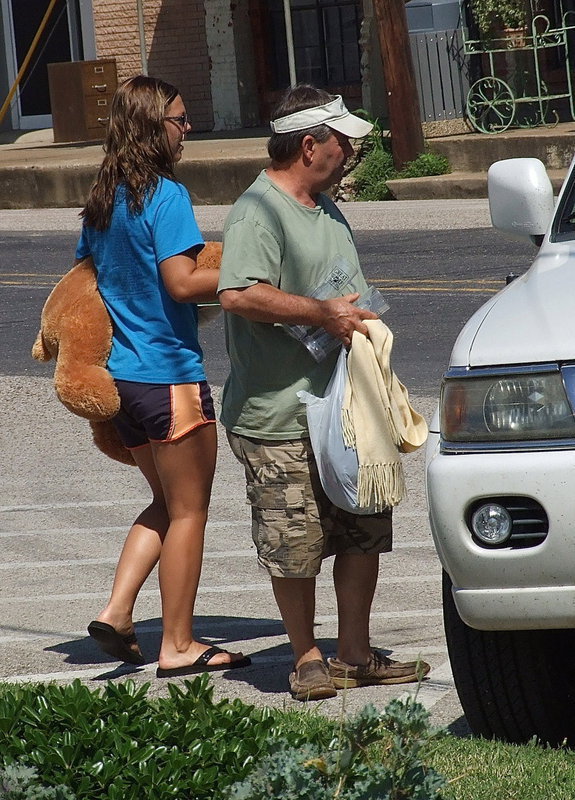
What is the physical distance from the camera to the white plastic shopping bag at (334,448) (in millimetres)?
4523

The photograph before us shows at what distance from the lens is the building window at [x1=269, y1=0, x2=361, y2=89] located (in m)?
25.9

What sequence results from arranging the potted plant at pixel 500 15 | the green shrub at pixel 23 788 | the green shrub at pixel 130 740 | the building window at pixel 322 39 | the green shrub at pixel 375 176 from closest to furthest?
the green shrub at pixel 23 788
the green shrub at pixel 130 740
the green shrub at pixel 375 176
the potted plant at pixel 500 15
the building window at pixel 322 39

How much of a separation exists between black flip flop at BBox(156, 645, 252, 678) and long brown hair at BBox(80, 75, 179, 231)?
144cm

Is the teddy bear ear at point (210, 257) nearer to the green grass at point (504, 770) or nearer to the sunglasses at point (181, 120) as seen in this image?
the sunglasses at point (181, 120)

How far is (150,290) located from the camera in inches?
195

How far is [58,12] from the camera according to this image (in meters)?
28.5

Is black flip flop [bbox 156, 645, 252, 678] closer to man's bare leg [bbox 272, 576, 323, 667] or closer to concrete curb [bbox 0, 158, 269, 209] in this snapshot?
man's bare leg [bbox 272, 576, 323, 667]

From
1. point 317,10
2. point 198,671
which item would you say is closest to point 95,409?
point 198,671

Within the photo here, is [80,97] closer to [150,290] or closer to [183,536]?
[150,290]

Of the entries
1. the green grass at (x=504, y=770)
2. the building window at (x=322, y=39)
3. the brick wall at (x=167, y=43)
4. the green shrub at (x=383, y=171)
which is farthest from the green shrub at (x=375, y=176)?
the green grass at (x=504, y=770)

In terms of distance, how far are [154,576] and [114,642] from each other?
57.2 inches

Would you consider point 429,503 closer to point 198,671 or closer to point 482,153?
point 198,671

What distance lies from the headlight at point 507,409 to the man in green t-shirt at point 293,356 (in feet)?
2.84

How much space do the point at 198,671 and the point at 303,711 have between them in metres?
0.86
